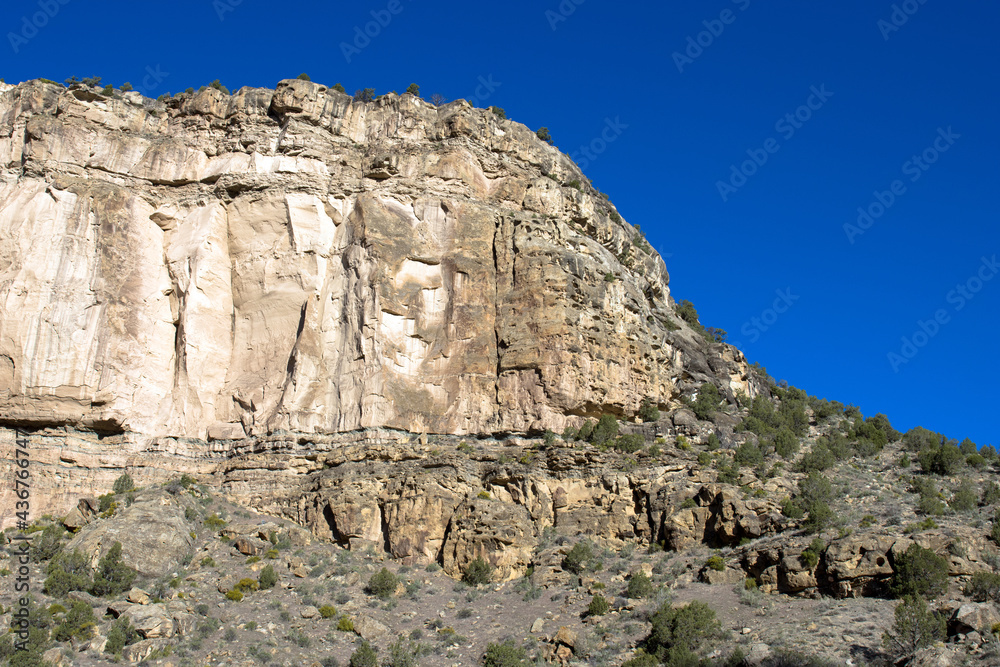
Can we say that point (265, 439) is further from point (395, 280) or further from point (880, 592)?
point (880, 592)

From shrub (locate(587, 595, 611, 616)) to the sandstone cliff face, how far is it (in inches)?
521

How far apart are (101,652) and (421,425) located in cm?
1962

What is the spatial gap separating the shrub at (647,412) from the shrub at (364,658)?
22994 millimetres

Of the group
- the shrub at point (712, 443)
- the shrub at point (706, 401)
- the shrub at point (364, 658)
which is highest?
the shrub at point (706, 401)

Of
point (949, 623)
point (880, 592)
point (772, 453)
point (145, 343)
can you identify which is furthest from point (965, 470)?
point (145, 343)

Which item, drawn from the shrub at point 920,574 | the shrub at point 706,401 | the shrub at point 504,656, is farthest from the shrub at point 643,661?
the shrub at point 706,401

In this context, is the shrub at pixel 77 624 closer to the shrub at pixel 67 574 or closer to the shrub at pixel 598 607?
the shrub at pixel 67 574

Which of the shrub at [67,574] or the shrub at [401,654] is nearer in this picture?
the shrub at [401,654]

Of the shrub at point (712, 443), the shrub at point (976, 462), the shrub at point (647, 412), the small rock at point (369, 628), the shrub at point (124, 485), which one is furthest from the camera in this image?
the shrub at point (647, 412)

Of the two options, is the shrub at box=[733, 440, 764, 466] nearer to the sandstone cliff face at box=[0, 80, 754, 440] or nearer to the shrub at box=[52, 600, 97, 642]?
the sandstone cliff face at box=[0, 80, 754, 440]

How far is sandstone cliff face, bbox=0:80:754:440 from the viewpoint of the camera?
4897 centimetres

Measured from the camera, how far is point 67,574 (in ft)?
119

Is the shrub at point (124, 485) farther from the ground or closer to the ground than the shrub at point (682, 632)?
farther from the ground

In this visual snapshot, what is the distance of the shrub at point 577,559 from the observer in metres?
41.3
